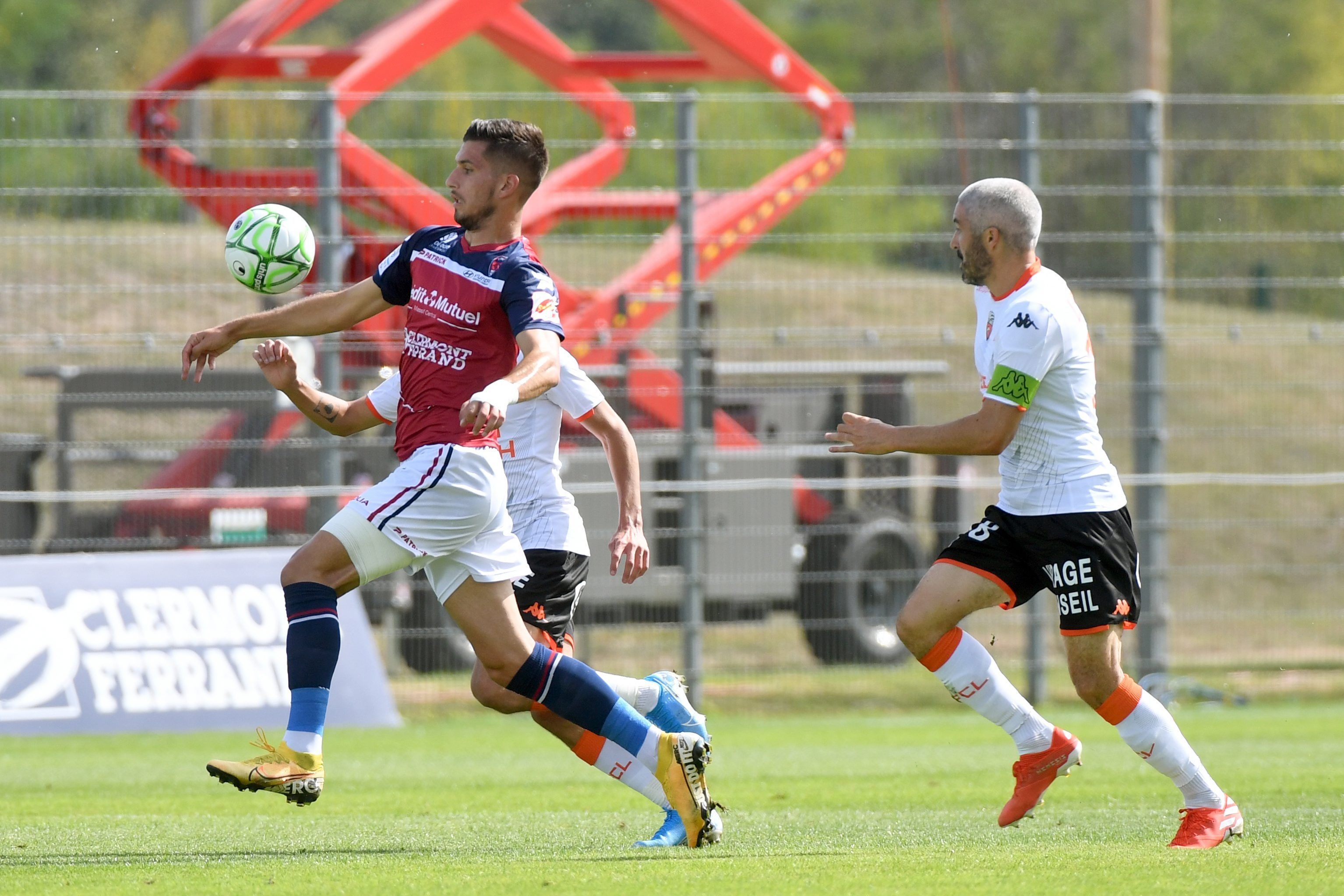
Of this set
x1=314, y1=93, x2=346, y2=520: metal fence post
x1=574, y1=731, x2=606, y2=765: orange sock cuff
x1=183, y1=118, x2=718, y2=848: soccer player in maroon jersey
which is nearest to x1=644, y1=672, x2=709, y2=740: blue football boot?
x1=574, y1=731, x2=606, y2=765: orange sock cuff

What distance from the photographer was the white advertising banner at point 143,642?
35.7ft

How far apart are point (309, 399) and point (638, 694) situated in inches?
60.9

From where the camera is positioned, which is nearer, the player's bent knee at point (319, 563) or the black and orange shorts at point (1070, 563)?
the player's bent knee at point (319, 563)

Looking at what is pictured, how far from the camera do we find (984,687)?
666 cm

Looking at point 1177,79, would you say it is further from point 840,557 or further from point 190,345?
point 190,345

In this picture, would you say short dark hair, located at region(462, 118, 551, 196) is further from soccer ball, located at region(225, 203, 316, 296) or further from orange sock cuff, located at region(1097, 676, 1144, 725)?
orange sock cuff, located at region(1097, 676, 1144, 725)

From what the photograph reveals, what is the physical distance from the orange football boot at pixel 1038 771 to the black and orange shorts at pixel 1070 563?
0.46m

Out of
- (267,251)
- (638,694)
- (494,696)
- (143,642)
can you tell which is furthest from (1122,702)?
(143,642)

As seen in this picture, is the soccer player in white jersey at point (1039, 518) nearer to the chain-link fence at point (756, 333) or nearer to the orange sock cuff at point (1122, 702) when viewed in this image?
the orange sock cuff at point (1122, 702)

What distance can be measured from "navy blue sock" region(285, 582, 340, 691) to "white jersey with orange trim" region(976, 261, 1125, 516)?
2.27 meters

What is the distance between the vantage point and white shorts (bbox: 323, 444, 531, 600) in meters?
5.81

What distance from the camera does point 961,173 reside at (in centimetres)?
1326

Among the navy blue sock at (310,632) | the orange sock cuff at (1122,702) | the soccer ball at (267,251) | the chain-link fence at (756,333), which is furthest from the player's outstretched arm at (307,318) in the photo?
the chain-link fence at (756,333)

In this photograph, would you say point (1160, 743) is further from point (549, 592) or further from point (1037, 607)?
point (1037, 607)
